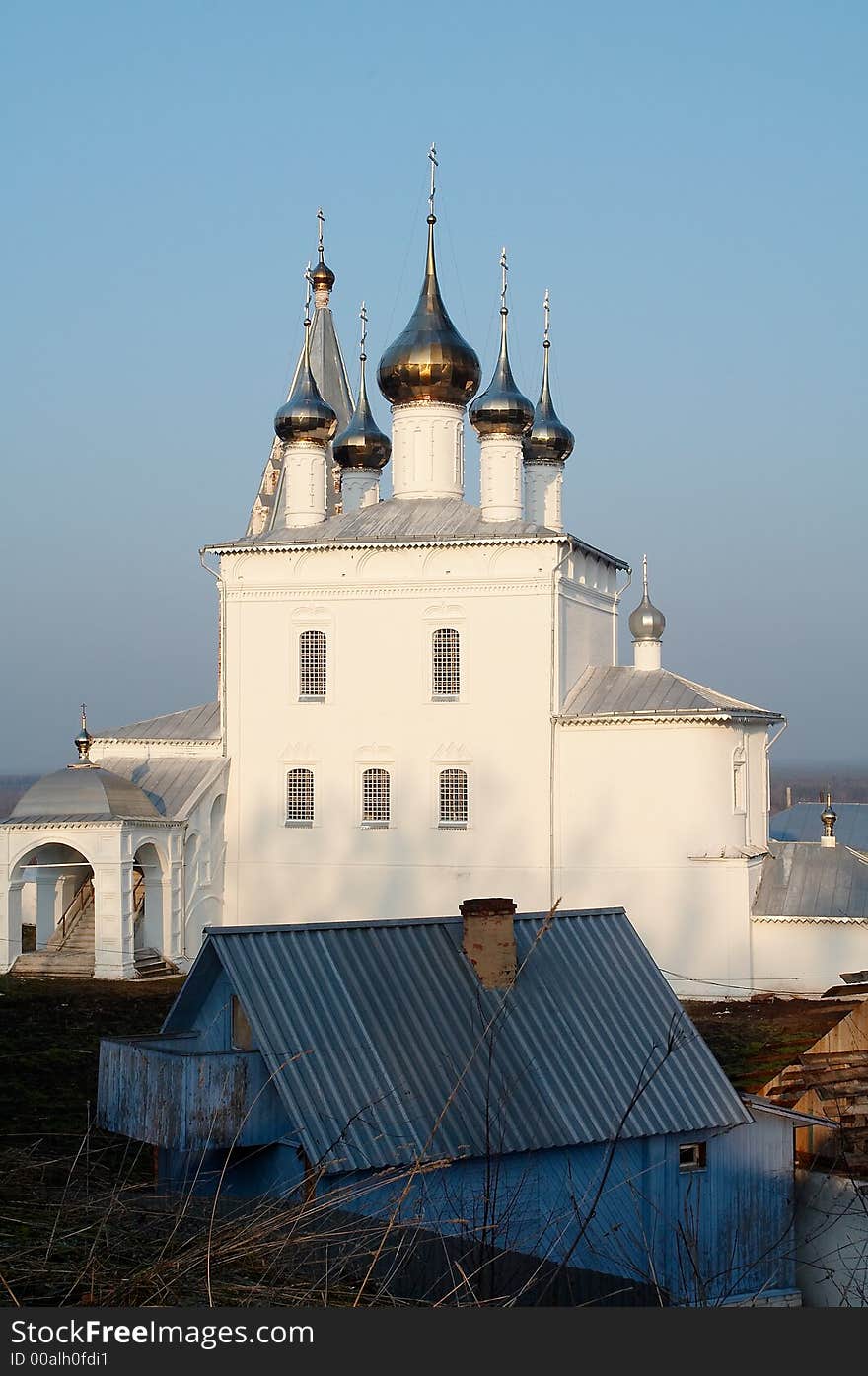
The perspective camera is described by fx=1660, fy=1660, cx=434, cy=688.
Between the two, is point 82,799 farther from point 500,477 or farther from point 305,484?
point 500,477

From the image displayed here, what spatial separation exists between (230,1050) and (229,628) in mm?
16073

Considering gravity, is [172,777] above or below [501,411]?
below

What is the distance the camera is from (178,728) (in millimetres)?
27156

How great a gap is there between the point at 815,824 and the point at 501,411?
13685 millimetres

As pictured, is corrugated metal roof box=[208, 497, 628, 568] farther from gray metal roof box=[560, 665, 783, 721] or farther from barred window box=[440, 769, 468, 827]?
barred window box=[440, 769, 468, 827]

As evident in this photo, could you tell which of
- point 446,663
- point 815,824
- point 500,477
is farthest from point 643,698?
point 815,824

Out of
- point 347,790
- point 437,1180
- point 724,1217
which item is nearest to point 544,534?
point 347,790

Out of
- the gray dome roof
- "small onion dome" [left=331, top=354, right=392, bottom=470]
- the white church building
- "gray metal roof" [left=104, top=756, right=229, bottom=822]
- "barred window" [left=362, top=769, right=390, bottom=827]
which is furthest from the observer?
"small onion dome" [left=331, top=354, right=392, bottom=470]

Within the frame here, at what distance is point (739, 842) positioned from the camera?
24.0 m

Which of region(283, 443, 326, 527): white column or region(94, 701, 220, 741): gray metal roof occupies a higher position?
region(283, 443, 326, 527): white column

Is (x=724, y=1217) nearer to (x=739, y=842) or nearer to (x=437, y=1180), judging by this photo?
(x=437, y=1180)

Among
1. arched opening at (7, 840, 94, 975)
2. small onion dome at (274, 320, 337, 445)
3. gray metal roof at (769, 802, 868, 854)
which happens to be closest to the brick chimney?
arched opening at (7, 840, 94, 975)

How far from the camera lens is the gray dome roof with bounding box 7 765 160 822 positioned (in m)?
24.7

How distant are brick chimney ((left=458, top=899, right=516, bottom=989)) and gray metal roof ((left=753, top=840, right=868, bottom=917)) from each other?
12314mm
